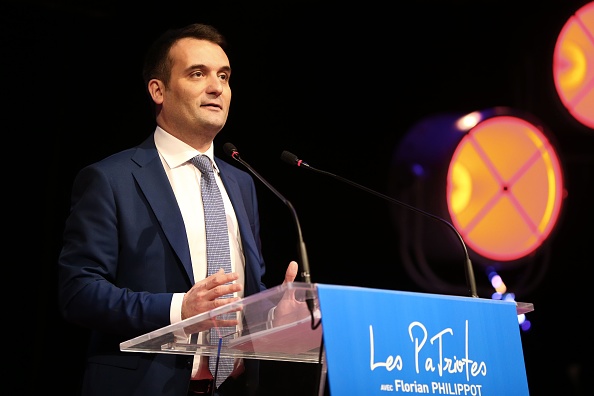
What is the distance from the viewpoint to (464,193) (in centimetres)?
479

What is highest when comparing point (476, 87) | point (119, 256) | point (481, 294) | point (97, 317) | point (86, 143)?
point (476, 87)

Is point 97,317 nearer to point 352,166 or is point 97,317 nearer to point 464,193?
point 352,166

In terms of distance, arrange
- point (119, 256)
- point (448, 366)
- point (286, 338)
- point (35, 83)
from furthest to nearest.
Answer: point (35, 83)
point (119, 256)
point (286, 338)
point (448, 366)

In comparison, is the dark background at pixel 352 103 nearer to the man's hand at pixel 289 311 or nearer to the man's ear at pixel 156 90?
the man's ear at pixel 156 90

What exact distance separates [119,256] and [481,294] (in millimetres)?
2741

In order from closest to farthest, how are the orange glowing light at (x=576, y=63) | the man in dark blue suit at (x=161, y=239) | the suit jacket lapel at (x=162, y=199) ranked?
the man in dark blue suit at (x=161, y=239)
the suit jacket lapel at (x=162, y=199)
the orange glowing light at (x=576, y=63)

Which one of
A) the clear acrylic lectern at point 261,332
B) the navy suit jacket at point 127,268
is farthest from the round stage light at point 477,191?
the clear acrylic lectern at point 261,332

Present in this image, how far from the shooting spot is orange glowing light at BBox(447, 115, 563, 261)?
4.72 m

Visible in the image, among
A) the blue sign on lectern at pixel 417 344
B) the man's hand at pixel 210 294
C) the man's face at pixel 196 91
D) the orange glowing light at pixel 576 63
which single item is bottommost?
the blue sign on lectern at pixel 417 344

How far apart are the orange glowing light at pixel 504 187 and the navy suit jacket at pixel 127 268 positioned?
2.30m

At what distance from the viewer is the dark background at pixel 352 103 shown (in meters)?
4.01

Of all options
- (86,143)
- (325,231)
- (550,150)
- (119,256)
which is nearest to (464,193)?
(550,150)

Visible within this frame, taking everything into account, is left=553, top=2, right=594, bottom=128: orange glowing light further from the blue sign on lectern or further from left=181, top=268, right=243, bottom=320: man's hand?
left=181, top=268, right=243, bottom=320: man's hand

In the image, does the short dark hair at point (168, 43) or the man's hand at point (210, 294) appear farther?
the short dark hair at point (168, 43)
